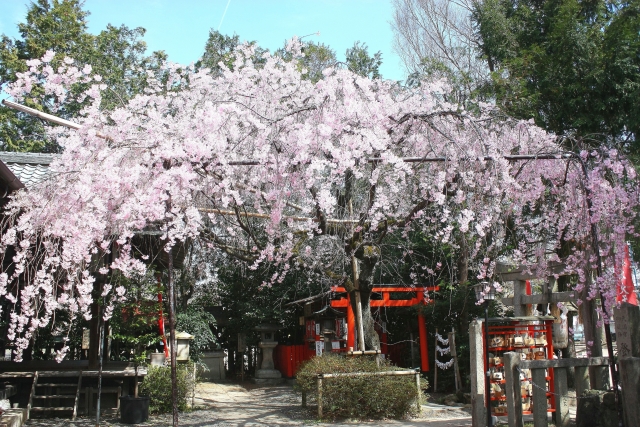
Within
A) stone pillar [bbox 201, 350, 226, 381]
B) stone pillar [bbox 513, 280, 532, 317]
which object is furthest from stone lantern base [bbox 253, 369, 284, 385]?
stone pillar [bbox 513, 280, 532, 317]

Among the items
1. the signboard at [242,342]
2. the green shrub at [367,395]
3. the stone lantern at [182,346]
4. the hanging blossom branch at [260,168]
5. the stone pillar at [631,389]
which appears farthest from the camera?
the signboard at [242,342]

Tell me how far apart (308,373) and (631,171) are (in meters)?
5.57

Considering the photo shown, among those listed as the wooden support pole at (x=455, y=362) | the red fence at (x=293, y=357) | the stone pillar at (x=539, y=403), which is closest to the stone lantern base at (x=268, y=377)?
the red fence at (x=293, y=357)

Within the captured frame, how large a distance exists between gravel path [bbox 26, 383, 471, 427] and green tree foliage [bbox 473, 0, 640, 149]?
5429 millimetres

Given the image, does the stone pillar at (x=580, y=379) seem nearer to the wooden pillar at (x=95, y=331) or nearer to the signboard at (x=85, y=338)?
the wooden pillar at (x=95, y=331)

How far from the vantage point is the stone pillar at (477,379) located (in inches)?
278

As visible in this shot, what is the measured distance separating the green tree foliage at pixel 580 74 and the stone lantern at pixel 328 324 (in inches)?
263

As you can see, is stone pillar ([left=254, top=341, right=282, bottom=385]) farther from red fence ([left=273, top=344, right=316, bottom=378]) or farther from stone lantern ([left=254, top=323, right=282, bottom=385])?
red fence ([left=273, top=344, right=316, bottom=378])

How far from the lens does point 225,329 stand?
17.1m

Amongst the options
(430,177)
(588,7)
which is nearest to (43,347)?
(430,177)

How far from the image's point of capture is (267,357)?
628 inches

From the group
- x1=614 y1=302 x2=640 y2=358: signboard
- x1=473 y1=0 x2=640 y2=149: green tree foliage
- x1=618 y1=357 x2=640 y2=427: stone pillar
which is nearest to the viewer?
x1=618 y1=357 x2=640 y2=427: stone pillar

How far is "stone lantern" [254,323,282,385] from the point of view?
15525 millimetres

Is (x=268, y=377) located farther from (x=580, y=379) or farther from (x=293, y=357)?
(x=580, y=379)
